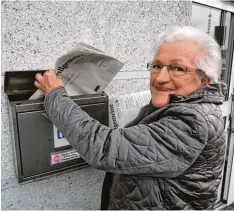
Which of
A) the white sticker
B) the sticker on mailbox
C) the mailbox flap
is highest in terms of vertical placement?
the mailbox flap

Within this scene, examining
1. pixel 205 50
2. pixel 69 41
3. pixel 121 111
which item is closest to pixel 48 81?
pixel 69 41

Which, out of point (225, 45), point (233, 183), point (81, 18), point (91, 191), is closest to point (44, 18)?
point (81, 18)

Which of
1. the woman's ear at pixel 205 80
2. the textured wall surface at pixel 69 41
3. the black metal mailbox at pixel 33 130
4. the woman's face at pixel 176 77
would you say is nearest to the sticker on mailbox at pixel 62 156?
the black metal mailbox at pixel 33 130

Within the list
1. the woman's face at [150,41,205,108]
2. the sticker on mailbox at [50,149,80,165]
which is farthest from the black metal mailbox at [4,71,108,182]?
the woman's face at [150,41,205,108]

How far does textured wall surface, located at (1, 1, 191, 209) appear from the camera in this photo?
2.67ft

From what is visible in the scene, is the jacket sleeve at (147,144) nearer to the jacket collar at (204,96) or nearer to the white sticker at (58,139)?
the jacket collar at (204,96)

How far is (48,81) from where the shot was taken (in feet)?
2.38

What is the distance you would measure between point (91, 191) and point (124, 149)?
605mm

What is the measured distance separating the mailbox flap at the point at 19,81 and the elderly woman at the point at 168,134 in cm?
6

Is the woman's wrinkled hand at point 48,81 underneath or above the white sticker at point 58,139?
above

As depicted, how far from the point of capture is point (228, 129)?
76.9 inches

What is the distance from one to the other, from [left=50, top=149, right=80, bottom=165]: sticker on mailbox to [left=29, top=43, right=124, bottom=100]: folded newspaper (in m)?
0.22

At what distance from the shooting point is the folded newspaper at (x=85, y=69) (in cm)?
72

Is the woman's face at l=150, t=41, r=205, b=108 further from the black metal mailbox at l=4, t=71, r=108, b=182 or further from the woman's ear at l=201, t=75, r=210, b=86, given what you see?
the black metal mailbox at l=4, t=71, r=108, b=182
